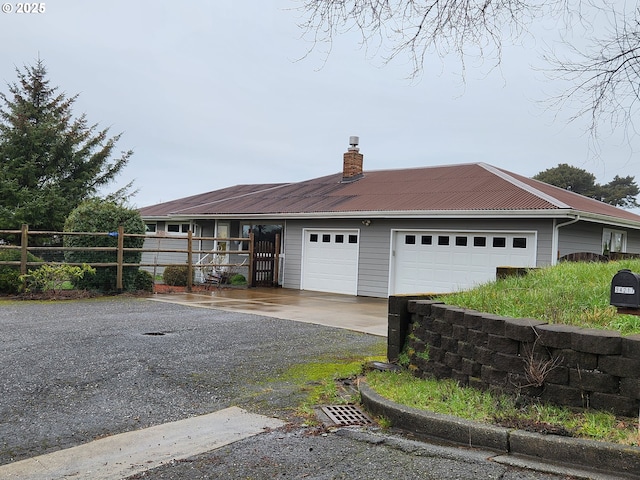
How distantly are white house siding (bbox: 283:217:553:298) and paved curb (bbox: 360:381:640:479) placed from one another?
9.86 meters

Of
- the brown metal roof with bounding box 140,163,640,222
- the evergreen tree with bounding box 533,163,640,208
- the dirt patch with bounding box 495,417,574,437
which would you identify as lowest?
the dirt patch with bounding box 495,417,574,437

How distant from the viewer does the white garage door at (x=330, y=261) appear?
56.4ft

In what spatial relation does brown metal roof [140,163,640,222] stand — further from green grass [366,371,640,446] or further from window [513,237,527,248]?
green grass [366,371,640,446]

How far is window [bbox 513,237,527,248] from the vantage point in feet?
45.3

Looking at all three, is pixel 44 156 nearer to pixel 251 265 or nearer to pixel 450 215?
pixel 251 265

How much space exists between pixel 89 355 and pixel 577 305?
229 inches

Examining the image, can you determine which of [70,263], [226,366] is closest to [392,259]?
[70,263]

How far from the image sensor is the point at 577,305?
5656mm

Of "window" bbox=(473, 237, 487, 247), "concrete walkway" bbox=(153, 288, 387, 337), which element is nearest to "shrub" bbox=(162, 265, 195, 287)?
"concrete walkway" bbox=(153, 288, 387, 337)

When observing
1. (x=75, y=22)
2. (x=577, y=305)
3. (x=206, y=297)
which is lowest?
(x=206, y=297)

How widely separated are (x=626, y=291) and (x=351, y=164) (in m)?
17.1

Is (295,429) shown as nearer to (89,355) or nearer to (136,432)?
(136,432)

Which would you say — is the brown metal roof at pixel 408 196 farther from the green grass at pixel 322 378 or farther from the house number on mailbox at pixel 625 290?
the house number on mailbox at pixel 625 290

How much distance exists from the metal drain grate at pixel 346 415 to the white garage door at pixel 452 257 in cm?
891
